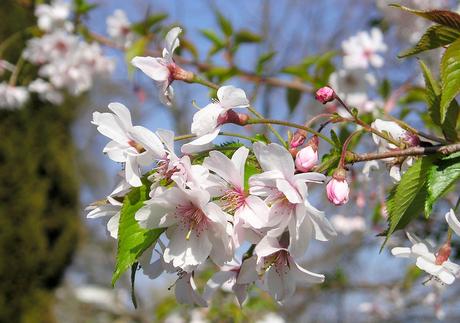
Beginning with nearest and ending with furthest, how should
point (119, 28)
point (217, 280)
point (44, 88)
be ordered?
point (217, 280) → point (119, 28) → point (44, 88)

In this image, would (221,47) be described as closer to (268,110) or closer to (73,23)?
(73,23)

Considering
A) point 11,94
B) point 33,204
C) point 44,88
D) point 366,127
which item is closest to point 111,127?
point 366,127

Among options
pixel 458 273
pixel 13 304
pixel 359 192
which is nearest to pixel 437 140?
pixel 458 273

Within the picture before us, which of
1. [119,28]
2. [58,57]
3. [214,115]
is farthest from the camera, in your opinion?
[58,57]

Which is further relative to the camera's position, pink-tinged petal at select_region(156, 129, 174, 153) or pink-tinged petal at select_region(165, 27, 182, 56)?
pink-tinged petal at select_region(165, 27, 182, 56)

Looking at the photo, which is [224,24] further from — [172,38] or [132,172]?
[132,172]

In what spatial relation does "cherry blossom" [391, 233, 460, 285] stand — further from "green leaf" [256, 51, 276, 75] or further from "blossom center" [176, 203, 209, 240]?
"green leaf" [256, 51, 276, 75]

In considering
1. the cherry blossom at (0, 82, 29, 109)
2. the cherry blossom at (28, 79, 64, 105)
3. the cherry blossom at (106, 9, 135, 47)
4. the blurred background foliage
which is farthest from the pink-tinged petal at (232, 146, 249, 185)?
the blurred background foliage
